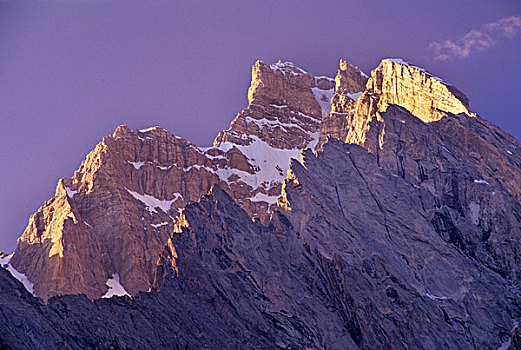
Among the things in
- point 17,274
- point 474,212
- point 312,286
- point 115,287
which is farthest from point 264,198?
point 312,286

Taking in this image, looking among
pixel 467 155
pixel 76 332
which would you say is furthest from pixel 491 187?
pixel 76 332

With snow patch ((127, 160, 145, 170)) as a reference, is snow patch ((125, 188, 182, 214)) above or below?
below

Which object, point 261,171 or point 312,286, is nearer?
point 312,286

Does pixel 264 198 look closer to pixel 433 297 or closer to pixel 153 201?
pixel 153 201

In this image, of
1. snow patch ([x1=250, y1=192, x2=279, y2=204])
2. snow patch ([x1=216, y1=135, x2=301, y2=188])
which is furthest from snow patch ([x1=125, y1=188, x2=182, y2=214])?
snow patch ([x1=250, y1=192, x2=279, y2=204])

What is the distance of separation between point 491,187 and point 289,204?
30.0m

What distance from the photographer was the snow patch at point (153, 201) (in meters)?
180

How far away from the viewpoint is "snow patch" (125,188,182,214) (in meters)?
180

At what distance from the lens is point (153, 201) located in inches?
7190

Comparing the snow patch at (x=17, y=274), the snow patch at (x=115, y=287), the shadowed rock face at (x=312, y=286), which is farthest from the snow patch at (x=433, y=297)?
the snow patch at (x=17, y=274)

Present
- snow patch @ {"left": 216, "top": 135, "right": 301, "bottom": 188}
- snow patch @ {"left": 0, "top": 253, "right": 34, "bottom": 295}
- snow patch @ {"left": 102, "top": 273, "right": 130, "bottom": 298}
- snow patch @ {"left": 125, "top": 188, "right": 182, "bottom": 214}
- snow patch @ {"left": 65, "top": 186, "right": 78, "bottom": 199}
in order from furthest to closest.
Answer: snow patch @ {"left": 216, "top": 135, "right": 301, "bottom": 188} → snow patch @ {"left": 125, "top": 188, "right": 182, "bottom": 214} → snow patch @ {"left": 65, "top": 186, "right": 78, "bottom": 199} → snow patch @ {"left": 0, "top": 253, "right": 34, "bottom": 295} → snow patch @ {"left": 102, "top": 273, "right": 130, "bottom": 298}

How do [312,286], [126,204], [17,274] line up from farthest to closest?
1. [126,204]
2. [17,274]
3. [312,286]

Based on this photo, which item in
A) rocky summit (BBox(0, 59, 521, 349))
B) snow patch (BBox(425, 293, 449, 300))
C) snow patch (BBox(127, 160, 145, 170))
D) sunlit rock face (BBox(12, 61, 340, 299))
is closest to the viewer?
rocky summit (BBox(0, 59, 521, 349))

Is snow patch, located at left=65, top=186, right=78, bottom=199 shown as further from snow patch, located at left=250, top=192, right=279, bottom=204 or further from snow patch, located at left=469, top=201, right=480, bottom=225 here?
snow patch, located at left=469, top=201, right=480, bottom=225
